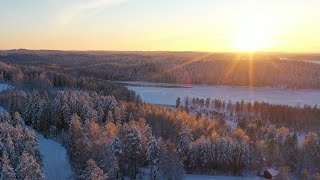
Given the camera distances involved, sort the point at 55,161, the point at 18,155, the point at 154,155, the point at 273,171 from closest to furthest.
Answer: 1. the point at 18,155
2. the point at 154,155
3. the point at 55,161
4. the point at 273,171

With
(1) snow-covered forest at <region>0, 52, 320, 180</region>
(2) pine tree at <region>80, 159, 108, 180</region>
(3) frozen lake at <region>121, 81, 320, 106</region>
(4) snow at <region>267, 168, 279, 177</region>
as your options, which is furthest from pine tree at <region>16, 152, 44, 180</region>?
(3) frozen lake at <region>121, 81, 320, 106</region>

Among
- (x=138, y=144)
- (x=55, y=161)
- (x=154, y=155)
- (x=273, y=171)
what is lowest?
(x=273, y=171)

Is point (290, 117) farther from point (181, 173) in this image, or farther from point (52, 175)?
point (52, 175)

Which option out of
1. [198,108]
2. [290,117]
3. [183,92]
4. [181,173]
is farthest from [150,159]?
[183,92]

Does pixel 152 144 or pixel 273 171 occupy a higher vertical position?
pixel 152 144

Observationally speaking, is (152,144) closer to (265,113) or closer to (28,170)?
(28,170)

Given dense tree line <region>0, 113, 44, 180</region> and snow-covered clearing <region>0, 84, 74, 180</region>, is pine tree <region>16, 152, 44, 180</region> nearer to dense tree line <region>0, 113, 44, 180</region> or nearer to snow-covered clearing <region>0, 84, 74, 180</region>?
dense tree line <region>0, 113, 44, 180</region>

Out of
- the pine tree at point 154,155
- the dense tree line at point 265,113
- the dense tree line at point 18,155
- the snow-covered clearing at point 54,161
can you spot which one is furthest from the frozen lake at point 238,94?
the dense tree line at point 18,155

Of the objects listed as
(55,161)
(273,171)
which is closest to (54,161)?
(55,161)
